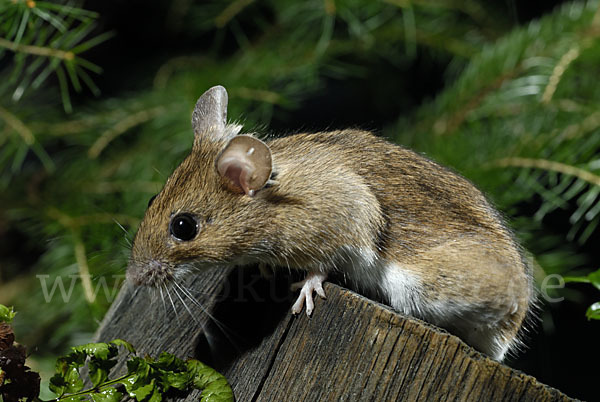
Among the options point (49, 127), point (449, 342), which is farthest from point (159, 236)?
point (49, 127)

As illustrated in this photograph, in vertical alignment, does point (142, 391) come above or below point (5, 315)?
below

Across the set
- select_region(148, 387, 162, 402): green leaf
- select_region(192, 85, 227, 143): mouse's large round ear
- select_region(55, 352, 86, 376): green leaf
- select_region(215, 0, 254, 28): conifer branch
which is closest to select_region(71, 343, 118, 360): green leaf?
select_region(55, 352, 86, 376): green leaf

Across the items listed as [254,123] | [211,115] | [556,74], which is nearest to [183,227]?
[211,115]

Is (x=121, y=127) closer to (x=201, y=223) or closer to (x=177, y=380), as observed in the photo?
(x=201, y=223)

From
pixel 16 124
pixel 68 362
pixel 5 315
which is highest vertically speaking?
pixel 5 315

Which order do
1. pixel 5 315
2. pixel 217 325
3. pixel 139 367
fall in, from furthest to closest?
pixel 217 325, pixel 139 367, pixel 5 315

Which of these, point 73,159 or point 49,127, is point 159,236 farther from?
point 73,159

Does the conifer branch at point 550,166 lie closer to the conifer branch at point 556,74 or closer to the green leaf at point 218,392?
the conifer branch at point 556,74

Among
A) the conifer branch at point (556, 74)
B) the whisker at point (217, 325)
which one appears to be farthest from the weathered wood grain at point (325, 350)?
the conifer branch at point (556, 74)
